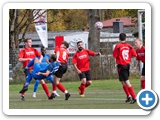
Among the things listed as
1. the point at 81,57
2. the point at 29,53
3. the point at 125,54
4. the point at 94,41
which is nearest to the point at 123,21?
the point at 94,41

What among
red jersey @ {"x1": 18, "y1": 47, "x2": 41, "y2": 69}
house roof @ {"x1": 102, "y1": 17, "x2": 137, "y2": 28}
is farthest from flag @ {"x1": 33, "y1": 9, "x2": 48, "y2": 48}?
red jersey @ {"x1": 18, "y1": 47, "x2": 41, "y2": 69}

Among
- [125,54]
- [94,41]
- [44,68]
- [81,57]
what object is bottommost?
[44,68]

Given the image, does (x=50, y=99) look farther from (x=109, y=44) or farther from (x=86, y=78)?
(x=109, y=44)

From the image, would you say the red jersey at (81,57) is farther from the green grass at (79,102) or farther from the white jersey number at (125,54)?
the white jersey number at (125,54)

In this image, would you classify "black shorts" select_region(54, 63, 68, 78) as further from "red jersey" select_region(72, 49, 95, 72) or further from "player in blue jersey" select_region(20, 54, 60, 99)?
"red jersey" select_region(72, 49, 95, 72)

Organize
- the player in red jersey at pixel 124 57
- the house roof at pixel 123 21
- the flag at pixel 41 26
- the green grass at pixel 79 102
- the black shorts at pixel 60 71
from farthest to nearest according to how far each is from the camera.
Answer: the house roof at pixel 123 21 → the flag at pixel 41 26 → the black shorts at pixel 60 71 → the player in red jersey at pixel 124 57 → the green grass at pixel 79 102

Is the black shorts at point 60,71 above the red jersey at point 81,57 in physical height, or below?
below

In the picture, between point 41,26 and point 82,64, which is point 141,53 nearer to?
point 82,64

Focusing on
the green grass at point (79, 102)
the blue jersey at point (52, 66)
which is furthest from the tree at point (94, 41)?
the blue jersey at point (52, 66)

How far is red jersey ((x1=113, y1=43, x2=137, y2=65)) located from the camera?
13938 mm

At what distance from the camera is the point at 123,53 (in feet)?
45.8

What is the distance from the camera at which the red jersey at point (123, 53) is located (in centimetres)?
1394
